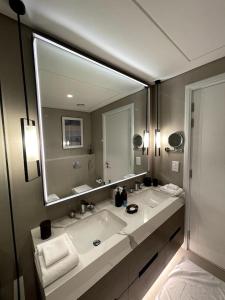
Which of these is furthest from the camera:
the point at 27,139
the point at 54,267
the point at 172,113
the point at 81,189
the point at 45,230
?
the point at 172,113

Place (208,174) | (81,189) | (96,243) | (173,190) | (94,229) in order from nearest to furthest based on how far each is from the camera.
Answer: (96,243)
(94,229)
(81,189)
(208,174)
(173,190)

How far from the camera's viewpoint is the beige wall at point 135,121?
1.47m

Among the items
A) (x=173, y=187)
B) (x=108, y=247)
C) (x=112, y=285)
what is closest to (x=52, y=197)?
(x=108, y=247)

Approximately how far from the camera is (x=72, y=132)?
51.4 inches

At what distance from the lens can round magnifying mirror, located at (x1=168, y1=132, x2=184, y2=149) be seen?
5.63ft

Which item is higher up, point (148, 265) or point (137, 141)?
point (137, 141)

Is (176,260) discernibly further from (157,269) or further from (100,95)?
(100,95)

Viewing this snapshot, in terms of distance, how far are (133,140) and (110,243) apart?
1.28m

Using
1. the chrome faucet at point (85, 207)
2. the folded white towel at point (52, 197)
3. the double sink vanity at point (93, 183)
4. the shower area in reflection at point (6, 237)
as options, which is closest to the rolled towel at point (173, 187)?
the double sink vanity at point (93, 183)

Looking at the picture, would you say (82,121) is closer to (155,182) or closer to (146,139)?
(146,139)

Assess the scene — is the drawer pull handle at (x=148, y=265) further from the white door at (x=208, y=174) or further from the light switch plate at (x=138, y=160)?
the light switch plate at (x=138, y=160)

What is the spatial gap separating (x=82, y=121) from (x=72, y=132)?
0.50 feet

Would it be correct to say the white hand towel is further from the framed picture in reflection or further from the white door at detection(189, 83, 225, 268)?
the white door at detection(189, 83, 225, 268)

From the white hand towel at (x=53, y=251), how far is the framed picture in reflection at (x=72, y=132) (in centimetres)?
73
